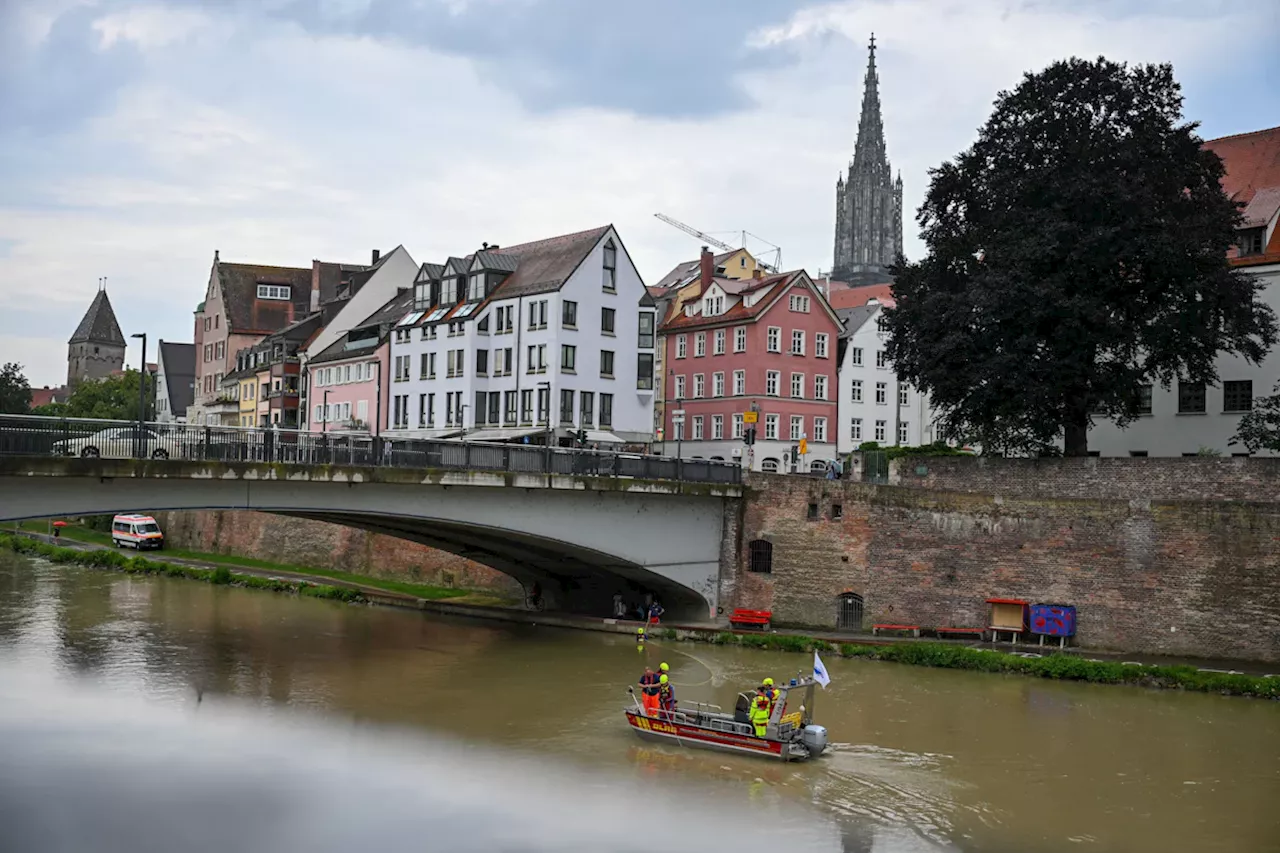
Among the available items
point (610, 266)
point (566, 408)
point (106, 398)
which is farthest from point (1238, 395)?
point (106, 398)

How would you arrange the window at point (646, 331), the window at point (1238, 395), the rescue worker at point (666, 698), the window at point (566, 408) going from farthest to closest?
the window at point (646, 331)
the window at point (566, 408)
the window at point (1238, 395)
the rescue worker at point (666, 698)

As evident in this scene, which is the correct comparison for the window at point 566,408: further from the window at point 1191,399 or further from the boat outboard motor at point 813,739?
the boat outboard motor at point 813,739

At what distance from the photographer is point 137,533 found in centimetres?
7450

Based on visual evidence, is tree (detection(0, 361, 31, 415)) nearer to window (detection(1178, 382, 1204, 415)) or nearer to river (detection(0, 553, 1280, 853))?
river (detection(0, 553, 1280, 853))

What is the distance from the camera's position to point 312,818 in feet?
79.2

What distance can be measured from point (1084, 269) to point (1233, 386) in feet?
35.3

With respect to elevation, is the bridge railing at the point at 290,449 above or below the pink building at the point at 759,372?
below

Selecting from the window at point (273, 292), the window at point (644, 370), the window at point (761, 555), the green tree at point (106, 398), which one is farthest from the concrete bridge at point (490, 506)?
the green tree at point (106, 398)

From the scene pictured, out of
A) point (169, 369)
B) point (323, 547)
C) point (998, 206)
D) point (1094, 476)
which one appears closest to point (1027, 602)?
point (1094, 476)

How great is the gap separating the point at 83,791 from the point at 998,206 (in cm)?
3596

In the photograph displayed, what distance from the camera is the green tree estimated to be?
116750mm

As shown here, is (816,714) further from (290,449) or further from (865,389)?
(865,389)

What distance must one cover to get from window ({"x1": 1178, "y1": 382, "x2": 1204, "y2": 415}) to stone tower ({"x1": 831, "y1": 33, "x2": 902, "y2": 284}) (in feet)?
429

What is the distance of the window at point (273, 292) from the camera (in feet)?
330
